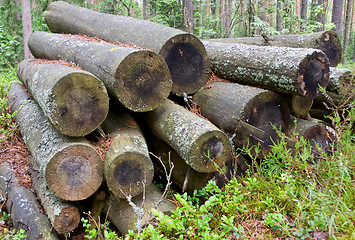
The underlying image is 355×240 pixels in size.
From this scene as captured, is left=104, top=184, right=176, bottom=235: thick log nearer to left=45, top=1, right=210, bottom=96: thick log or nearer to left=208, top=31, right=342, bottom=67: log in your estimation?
left=45, top=1, right=210, bottom=96: thick log

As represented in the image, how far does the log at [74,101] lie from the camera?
114 inches

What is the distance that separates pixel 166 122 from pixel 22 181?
88.0 inches

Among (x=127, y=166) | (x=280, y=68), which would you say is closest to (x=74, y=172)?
(x=127, y=166)

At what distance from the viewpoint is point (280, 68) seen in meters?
3.50

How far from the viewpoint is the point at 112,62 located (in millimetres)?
3223

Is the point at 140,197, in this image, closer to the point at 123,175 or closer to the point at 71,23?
the point at 123,175

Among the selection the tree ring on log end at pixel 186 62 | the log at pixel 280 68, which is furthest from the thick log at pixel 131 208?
the log at pixel 280 68

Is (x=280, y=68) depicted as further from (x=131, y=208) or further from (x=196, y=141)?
(x=131, y=208)

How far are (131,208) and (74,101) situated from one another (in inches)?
56.7

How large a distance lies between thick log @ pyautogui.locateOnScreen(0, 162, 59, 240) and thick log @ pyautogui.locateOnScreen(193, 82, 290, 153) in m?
2.58

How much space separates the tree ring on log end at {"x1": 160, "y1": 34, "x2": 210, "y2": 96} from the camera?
387 cm

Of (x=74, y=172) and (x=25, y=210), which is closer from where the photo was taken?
(x=74, y=172)

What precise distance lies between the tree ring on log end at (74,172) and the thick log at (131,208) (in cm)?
40

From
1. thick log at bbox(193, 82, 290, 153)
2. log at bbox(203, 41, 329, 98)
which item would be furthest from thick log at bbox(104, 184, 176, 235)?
log at bbox(203, 41, 329, 98)
